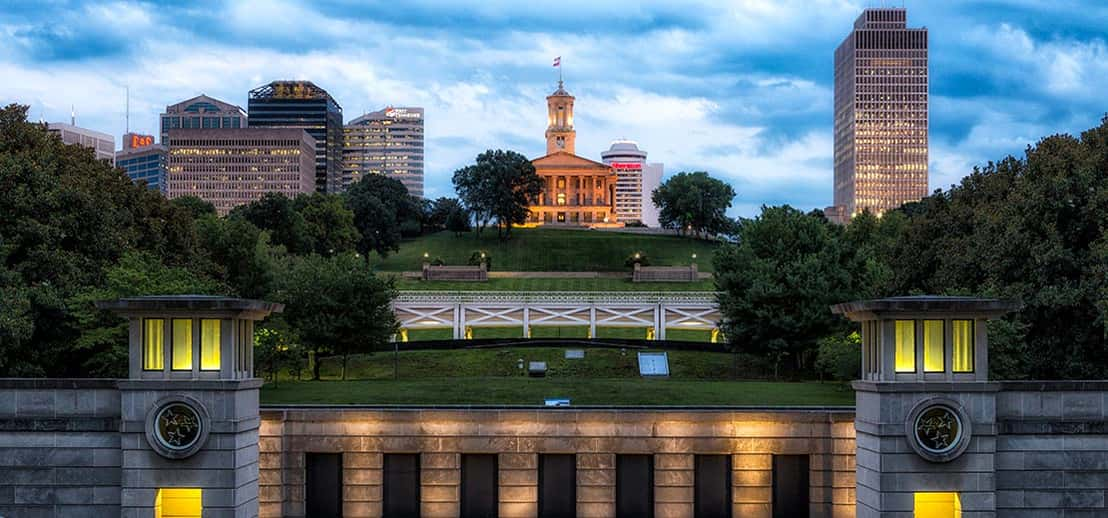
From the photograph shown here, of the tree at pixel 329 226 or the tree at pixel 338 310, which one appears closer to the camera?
the tree at pixel 338 310

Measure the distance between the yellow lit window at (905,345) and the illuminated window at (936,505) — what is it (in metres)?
3.13

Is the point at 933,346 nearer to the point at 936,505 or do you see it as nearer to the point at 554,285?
the point at 936,505

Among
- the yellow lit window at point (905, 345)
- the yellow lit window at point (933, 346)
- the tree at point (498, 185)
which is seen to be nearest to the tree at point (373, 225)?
the tree at point (498, 185)

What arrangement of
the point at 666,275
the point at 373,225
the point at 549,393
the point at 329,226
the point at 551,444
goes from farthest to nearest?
the point at 373,225 < the point at 666,275 < the point at 329,226 < the point at 549,393 < the point at 551,444

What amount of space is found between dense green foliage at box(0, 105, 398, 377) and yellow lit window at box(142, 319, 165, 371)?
1531 centimetres

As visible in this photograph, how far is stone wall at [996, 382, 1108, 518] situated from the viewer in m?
28.7

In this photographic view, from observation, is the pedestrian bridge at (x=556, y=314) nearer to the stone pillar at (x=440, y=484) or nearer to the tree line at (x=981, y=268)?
the tree line at (x=981, y=268)

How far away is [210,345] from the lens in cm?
2819

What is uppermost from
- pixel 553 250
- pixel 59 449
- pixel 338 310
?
pixel 553 250

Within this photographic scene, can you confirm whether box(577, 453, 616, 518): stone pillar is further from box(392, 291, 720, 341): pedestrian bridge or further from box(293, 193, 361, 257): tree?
box(293, 193, 361, 257): tree

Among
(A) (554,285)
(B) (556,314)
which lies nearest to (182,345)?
(B) (556,314)

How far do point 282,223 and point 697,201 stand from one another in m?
67.3

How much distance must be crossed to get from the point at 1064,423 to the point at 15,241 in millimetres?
39186

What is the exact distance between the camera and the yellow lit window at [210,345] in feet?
92.2
